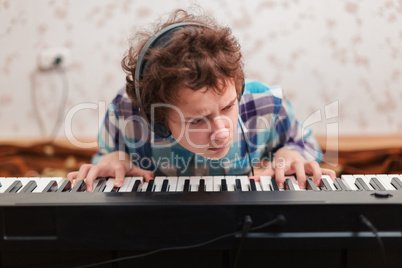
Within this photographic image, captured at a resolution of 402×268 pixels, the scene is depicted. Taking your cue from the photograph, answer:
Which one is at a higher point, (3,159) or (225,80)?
(225,80)

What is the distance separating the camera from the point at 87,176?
0.99m

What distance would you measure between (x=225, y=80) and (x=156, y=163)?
0.50 metres

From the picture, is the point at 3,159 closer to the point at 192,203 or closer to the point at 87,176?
the point at 87,176

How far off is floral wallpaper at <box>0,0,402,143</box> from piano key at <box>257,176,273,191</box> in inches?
53.5

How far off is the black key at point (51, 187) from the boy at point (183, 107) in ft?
0.24

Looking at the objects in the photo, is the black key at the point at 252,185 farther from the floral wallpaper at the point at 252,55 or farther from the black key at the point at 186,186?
the floral wallpaper at the point at 252,55

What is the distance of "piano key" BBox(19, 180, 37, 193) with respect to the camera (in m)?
0.89

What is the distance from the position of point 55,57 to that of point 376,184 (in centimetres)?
193

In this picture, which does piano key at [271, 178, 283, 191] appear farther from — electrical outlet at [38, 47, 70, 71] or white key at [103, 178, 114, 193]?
electrical outlet at [38, 47, 70, 71]
